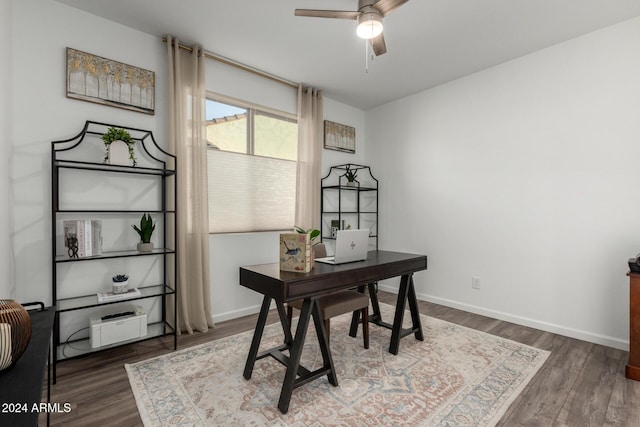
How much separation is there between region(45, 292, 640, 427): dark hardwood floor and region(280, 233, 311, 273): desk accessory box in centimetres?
117

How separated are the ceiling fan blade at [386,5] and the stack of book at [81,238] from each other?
A: 8.08ft

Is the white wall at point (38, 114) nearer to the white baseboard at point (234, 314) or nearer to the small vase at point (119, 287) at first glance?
the small vase at point (119, 287)

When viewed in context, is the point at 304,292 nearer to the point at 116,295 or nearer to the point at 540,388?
the point at 116,295

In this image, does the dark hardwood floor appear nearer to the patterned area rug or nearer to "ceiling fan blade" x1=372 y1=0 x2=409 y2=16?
the patterned area rug

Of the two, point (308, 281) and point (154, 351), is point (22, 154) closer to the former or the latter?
point (154, 351)

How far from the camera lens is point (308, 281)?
74.8 inches

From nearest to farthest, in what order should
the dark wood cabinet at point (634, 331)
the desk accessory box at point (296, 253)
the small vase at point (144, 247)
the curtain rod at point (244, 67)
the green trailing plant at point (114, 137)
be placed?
the desk accessory box at point (296, 253) → the dark wood cabinet at point (634, 331) → the green trailing plant at point (114, 137) → the small vase at point (144, 247) → the curtain rod at point (244, 67)

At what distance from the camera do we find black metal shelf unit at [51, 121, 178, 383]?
89.1 inches

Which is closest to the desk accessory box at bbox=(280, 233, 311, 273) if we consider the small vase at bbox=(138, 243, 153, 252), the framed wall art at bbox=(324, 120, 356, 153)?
the small vase at bbox=(138, 243, 153, 252)

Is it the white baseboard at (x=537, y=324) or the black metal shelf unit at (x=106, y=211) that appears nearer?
the black metal shelf unit at (x=106, y=211)

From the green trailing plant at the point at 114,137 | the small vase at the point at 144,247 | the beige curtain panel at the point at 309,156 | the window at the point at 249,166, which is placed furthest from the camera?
the beige curtain panel at the point at 309,156

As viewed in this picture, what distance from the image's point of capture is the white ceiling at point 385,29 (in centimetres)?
242

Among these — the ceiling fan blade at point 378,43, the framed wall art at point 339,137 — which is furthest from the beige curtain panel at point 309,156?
the ceiling fan blade at point 378,43

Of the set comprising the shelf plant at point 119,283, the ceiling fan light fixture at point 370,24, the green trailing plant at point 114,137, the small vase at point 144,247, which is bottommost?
the shelf plant at point 119,283
